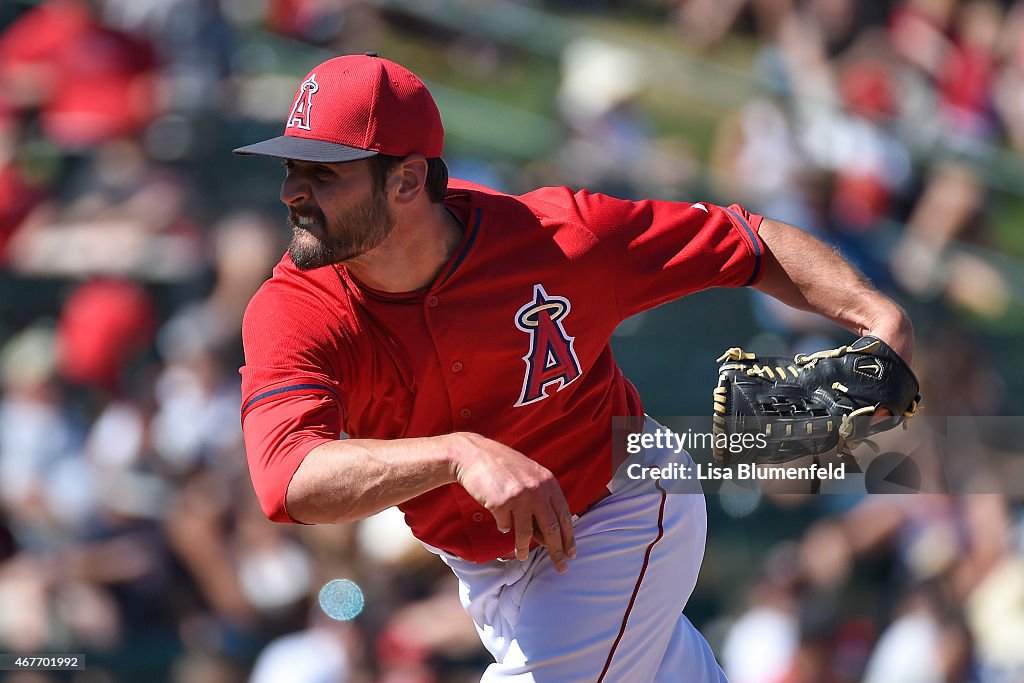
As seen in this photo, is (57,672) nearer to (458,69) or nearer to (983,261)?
(458,69)

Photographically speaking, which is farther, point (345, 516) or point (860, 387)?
point (860, 387)

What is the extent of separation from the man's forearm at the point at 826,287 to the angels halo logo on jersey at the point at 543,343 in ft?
1.72

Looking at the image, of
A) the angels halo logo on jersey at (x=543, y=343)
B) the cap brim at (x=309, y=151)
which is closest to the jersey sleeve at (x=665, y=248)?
the angels halo logo on jersey at (x=543, y=343)

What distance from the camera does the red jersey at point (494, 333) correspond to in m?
2.45

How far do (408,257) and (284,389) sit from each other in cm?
45

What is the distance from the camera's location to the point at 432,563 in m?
5.28

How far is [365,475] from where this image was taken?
7.12 feet

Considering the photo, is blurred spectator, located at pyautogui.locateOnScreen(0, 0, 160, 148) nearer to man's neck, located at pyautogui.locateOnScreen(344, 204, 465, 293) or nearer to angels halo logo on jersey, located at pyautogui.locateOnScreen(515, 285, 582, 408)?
man's neck, located at pyautogui.locateOnScreen(344, 204, 465, 293)

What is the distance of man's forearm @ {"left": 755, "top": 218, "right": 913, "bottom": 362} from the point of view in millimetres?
2729

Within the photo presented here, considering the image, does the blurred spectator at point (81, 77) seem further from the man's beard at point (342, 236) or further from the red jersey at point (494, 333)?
the man's beard at point (342, 236)

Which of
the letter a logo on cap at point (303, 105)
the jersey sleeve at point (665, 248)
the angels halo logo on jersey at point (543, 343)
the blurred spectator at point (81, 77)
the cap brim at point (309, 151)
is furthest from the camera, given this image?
the blurred spectator at point (81, 77)

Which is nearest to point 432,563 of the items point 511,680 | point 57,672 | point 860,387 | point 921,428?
point 57,672

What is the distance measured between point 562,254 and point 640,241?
20cm

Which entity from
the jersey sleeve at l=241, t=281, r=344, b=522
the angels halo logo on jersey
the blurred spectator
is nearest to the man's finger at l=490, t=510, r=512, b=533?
the jersey sleeve at l=241, t=281, r=344, b=522
